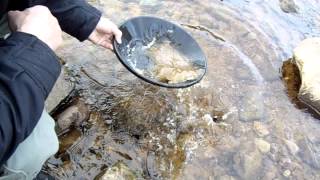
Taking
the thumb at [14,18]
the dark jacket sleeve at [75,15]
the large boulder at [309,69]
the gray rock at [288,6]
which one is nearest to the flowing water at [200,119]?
the large boulder at [309,69]

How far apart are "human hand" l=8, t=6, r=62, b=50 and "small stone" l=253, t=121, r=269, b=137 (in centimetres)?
197

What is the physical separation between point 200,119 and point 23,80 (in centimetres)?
193

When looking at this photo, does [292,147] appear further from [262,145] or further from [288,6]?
[288,6]

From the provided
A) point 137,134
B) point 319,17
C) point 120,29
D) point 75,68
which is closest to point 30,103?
point 120,29

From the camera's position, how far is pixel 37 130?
2.08 m

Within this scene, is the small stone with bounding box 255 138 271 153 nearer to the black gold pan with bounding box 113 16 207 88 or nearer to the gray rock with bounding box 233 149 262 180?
the gray rock with bounding box 233 149 262 180

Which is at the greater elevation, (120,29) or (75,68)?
(120,29)

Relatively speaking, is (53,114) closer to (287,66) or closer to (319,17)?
(287,66)

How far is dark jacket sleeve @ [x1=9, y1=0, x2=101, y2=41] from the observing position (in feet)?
7.58

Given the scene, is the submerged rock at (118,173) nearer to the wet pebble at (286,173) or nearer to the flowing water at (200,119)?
the flowing water at (200,119)

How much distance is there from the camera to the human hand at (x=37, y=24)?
1826mm

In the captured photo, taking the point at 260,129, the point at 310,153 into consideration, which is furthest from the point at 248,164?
the point at 310,153

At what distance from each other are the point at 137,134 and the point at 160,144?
175 millimetres

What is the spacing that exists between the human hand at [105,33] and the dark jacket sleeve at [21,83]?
0.81 metres
